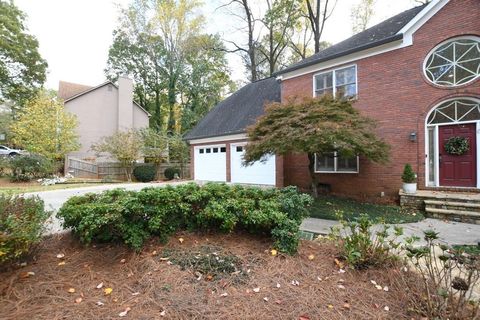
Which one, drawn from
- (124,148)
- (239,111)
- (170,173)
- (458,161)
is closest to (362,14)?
(239,111)

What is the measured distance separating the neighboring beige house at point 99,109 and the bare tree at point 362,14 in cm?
2056

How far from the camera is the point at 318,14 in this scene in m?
19.0

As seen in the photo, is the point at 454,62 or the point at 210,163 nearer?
the point at 454,62

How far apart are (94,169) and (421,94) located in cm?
1985

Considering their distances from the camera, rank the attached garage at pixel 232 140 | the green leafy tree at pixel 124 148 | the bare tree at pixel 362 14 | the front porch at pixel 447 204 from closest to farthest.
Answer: the front porch at pixel 447 204
the attached garage at pixel 232 140
the green leafy tree at pixel 124 148
the bare tree at pixel 362 14

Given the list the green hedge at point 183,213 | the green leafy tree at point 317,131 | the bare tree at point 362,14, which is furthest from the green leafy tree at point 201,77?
the green hedge at point 183,213

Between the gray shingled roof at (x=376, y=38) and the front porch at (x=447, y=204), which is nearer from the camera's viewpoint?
the front porch at (x=447, y=204)

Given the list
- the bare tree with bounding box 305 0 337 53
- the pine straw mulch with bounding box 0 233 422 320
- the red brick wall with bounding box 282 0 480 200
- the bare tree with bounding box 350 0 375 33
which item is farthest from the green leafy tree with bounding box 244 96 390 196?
the bare tree with bounding box 350 0 375 33

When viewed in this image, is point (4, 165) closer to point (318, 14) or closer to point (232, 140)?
point (232, 140)

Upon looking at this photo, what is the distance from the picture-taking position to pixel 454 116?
7660 millimetres

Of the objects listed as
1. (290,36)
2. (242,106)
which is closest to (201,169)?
(242,106)

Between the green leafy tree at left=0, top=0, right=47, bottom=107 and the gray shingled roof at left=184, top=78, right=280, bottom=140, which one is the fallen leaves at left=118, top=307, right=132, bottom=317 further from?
the green leafy tree at left=0, top=0, right=47, bottom=107

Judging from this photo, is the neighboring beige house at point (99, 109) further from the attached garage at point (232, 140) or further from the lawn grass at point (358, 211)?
the lawn grass at point (358, 211)

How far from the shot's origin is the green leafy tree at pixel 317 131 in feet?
21.7
